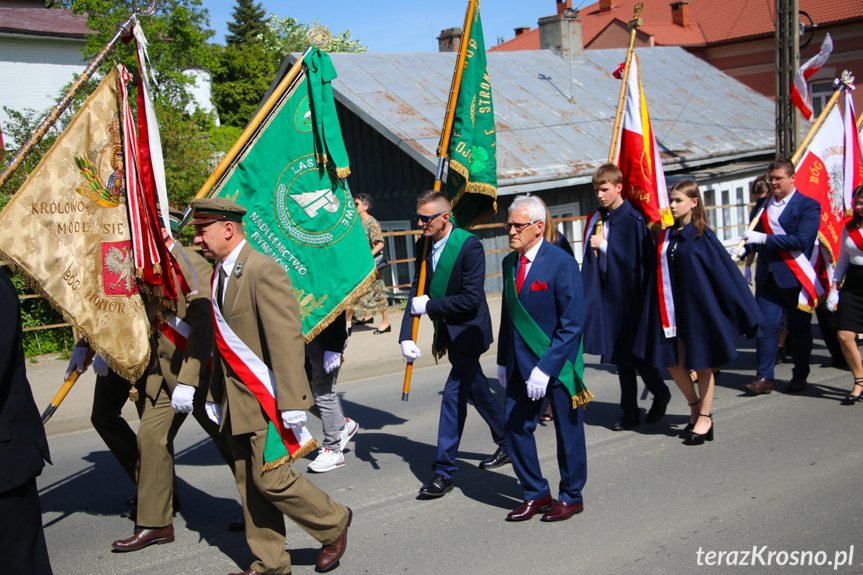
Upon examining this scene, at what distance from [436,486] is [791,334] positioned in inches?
157

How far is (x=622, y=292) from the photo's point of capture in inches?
241

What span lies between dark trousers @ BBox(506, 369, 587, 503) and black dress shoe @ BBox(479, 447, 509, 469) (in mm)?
951

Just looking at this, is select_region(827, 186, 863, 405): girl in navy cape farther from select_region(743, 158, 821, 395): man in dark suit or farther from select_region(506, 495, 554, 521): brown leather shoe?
select_region(506, 495, 554, 521): brown leather shoe

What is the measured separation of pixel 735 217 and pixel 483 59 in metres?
16.6

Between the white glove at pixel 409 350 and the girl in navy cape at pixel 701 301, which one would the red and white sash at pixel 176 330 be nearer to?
the white glove at pixel 409 350

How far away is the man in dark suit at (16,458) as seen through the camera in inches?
113

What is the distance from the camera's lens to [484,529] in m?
4.45

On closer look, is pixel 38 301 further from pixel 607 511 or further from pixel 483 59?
pixel 607 511

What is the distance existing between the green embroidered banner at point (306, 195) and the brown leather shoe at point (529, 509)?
188 cm

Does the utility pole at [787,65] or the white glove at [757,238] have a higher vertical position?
the utility pole at [787,65]

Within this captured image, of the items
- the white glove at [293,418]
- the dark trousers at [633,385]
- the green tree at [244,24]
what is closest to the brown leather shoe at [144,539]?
the white glove at [293,418]

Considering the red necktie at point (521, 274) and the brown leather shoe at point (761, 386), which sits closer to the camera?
the red necktie at point (521, 274)

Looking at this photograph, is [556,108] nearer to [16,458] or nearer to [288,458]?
[288,458]

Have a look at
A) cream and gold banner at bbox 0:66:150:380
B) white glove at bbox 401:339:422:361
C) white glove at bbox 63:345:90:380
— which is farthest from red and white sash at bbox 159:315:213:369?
white glove at bbox 401:339:422:361
